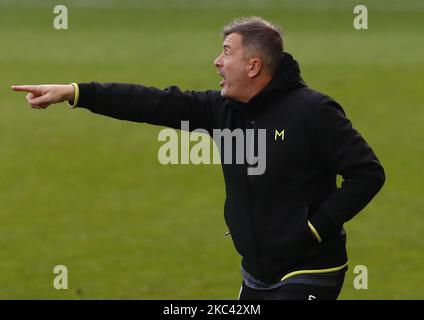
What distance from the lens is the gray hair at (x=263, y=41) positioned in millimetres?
7566

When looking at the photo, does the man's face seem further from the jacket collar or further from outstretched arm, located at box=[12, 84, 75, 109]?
outstretched arm, located at box=[12, 84, 75, 109]

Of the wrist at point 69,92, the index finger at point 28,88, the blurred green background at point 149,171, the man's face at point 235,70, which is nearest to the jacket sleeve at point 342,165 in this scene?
the man's face at point 235,70

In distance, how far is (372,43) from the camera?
33.5 meters

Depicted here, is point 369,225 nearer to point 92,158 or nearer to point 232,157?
point 92,158

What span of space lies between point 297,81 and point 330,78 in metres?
19.6

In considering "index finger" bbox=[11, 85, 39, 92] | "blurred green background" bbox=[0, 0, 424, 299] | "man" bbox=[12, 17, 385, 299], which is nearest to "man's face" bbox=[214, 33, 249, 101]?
"man" bbox=[12, 17, 385, 299]

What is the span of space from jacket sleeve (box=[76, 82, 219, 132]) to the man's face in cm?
28

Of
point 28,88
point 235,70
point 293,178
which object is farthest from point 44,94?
point 293,178

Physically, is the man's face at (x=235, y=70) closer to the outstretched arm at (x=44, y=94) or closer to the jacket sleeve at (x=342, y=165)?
the jacket sleeve at (x=342, y=165)

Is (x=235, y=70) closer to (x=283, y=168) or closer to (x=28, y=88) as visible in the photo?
(x=283, y=168)

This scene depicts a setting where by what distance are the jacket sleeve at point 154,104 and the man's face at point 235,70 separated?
28 centimetres

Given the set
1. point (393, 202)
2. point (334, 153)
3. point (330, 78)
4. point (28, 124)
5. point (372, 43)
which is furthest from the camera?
point (372, 43)

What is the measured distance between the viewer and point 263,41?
24.8 feet
